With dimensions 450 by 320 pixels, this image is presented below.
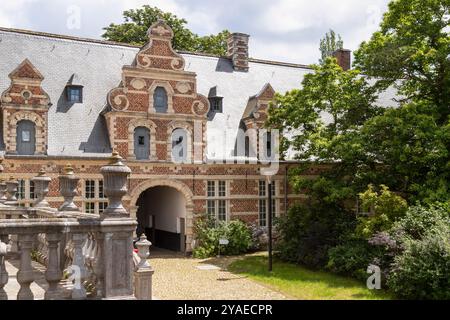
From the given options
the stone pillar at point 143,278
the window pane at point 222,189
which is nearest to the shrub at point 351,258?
the window pane at point 222,189

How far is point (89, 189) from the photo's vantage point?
819 inches

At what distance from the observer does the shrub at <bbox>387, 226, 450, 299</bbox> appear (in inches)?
524

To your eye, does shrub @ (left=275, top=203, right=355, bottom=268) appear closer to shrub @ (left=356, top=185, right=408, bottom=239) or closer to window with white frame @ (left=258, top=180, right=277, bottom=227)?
shrub @ (left=356, top=185, right=408, bottom=239)

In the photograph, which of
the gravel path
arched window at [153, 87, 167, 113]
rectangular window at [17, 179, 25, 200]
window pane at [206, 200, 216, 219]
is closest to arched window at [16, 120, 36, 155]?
rectangular window at [17, 179, 25, 200]

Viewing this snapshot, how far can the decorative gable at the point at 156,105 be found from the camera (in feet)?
69.6

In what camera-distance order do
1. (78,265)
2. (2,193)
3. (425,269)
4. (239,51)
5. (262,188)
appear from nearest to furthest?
(78,265)
(425,269)
(2,193)
(262,188)
(239,51)

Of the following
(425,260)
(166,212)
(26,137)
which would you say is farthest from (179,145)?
(425,260)

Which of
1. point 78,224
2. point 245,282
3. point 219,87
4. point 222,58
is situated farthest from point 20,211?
point 222,58

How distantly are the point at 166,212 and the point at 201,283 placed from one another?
29.5 ft

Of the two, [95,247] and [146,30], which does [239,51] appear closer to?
[146,30]

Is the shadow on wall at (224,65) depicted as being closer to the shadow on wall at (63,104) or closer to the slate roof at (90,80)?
the slate roof at (90,80)

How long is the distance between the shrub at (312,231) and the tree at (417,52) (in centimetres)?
512

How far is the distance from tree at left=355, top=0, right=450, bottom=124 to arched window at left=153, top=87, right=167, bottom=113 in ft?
28.3
